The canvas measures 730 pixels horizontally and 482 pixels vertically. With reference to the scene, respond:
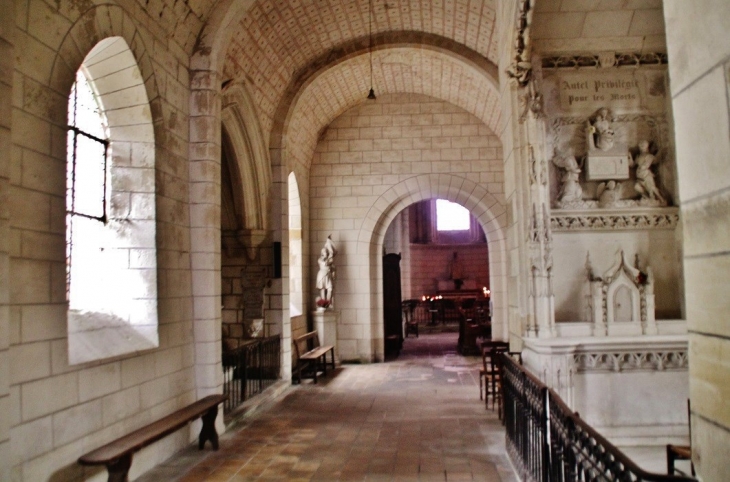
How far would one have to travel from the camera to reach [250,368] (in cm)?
833

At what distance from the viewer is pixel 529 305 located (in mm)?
5500

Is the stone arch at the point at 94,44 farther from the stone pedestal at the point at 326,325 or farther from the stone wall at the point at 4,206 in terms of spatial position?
the stone pedestal at the point at 326,325

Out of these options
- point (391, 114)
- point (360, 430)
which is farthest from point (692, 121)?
point (391, 114)

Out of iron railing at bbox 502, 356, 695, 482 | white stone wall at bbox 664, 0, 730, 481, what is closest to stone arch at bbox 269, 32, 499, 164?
iron railing at bbox 502, 356, 695, 482

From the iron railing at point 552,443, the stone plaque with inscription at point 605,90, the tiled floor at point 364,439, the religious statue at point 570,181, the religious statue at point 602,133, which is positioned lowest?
the tiled floor at point 364,439

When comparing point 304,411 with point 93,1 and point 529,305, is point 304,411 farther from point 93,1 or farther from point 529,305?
point 93,1

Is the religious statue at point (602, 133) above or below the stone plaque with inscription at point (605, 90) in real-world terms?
below

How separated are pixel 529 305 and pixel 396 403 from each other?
8.34 ft

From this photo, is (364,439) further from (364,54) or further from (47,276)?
(364,54)

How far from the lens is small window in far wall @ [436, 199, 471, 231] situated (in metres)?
21.1

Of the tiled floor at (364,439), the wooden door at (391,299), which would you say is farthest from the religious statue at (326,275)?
the wooden door at (391,299)

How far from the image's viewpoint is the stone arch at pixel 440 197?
36.2ft

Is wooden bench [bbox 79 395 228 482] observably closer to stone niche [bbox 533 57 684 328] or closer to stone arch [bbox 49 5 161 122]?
stone arch [bbox 49 5 161 122]

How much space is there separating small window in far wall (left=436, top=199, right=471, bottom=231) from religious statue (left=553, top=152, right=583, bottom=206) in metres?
15.2
